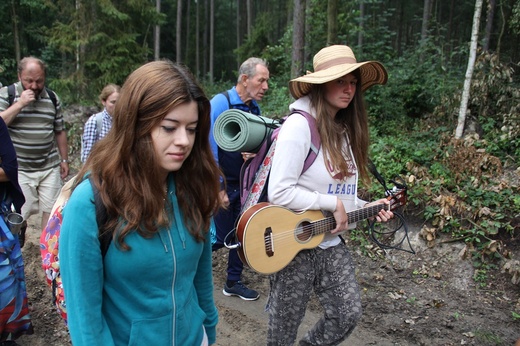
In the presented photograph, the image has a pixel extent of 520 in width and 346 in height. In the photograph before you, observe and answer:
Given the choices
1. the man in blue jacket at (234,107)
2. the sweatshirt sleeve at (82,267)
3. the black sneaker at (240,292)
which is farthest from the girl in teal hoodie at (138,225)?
the black sneaker at (240,292)

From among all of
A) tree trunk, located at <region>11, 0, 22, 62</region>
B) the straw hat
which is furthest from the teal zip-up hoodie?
tree trunk, located at <region>11, 0, 22, 62</region>

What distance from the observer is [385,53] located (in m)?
10.6

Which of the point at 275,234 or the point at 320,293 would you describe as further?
the point at 320,293

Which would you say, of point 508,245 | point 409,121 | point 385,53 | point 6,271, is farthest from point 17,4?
point 508,245

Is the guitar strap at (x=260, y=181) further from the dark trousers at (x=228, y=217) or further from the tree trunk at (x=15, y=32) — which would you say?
the tree trunk at (x=15, y=32)

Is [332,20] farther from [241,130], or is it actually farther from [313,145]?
[313,145]

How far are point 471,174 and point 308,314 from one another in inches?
133

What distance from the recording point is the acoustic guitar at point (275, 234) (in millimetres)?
2398

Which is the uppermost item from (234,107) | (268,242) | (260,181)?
(234,107)

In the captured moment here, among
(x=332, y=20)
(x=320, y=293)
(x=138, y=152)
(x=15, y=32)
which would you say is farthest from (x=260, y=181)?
(x=15, y=32)

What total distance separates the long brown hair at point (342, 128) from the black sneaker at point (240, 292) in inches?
77.0

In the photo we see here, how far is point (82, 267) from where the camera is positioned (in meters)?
1.28

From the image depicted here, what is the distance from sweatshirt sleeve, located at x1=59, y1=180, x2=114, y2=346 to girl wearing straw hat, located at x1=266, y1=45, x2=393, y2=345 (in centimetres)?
127

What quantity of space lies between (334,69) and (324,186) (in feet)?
2.48
